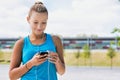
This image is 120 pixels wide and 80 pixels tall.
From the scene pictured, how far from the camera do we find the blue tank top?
2.38 meters

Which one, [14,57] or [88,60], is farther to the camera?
[88,60]

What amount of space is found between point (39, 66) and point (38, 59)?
0.08 m

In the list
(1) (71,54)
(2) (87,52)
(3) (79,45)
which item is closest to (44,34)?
(2) (87,52)

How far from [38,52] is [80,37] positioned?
5955cm

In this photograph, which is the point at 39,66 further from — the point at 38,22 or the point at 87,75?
the point at 87,75

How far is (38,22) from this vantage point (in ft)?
7.82

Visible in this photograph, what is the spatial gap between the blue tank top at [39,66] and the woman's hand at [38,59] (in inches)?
1.6

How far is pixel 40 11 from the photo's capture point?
2393 mm

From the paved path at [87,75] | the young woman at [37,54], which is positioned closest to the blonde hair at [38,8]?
the young woman at [37,54]

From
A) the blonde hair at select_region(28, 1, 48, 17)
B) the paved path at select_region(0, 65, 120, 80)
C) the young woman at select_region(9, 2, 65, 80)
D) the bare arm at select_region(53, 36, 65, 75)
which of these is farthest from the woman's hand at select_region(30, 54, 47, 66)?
the paved path at select_region(0, 65, 120, 80)

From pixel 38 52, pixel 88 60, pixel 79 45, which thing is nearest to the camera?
pixel 38 52

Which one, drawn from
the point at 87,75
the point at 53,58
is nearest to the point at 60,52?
the point at 53,58

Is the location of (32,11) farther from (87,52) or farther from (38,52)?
(87,52)

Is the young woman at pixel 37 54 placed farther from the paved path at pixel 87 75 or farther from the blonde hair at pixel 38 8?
the paved path at pixel 87 75
